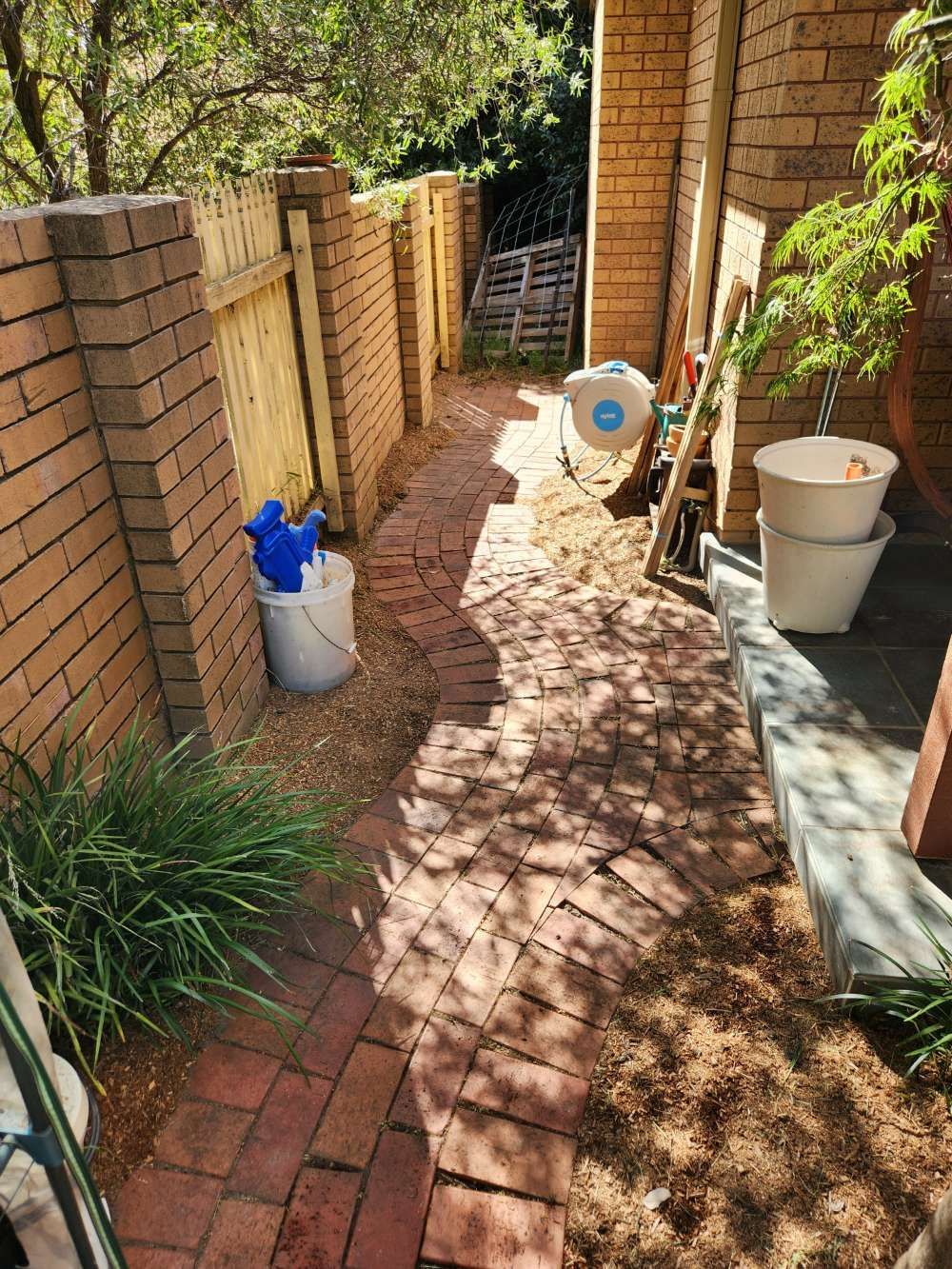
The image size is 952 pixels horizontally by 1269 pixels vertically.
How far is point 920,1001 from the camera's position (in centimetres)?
226

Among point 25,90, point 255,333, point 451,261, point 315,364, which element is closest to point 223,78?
point 25,90

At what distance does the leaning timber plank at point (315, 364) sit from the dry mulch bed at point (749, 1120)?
11.6 feet

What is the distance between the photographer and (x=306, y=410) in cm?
514

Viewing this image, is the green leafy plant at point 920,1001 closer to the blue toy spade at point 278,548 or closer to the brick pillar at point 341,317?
the blue toy spade at point 278,548

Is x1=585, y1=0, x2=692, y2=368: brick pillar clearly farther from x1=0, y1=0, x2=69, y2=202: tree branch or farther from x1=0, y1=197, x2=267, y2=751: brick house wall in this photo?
x1=0, y1=197, x2=267, y2=751: brick house wall

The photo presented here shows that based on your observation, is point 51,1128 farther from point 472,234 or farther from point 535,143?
point 535,143

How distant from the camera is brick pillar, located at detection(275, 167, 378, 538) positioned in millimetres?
4570

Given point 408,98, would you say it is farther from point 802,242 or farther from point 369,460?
point 802,242

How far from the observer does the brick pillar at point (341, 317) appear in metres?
4.57

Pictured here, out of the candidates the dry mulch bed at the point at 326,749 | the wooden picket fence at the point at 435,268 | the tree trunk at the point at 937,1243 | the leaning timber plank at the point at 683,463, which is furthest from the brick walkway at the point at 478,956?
the wooden picket fence at the point at 435,268

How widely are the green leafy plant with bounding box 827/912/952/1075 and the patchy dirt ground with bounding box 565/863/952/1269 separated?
7 cm

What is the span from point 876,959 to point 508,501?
171 inches

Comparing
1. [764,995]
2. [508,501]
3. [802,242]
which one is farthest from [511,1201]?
[508,501]

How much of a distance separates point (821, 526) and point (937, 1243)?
2.67 m
